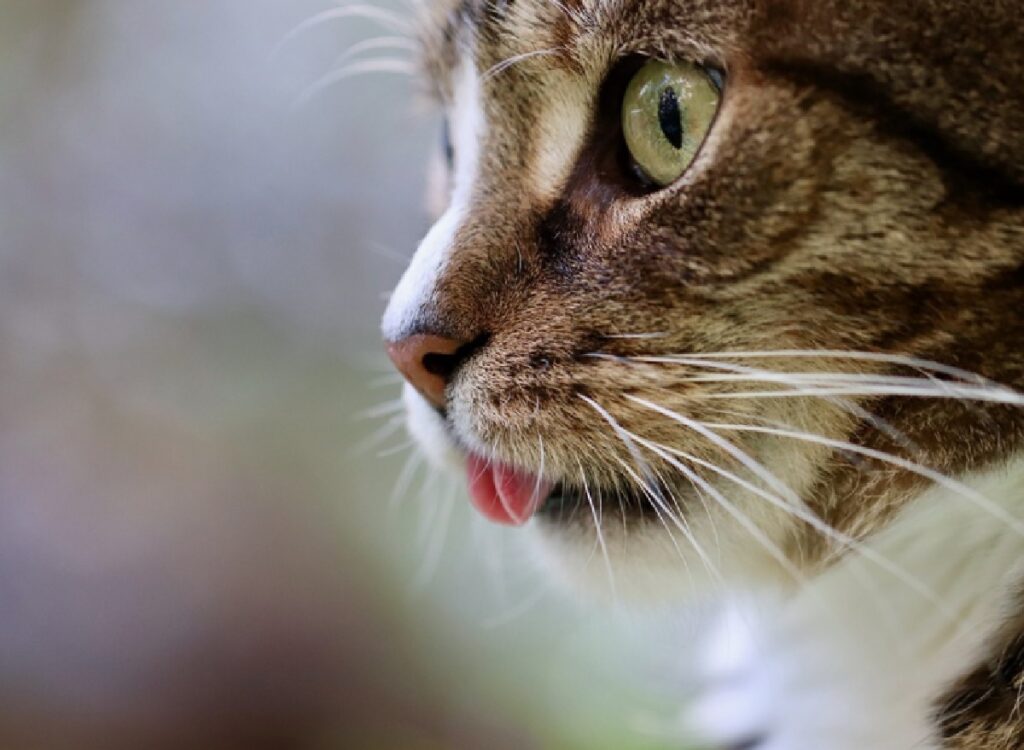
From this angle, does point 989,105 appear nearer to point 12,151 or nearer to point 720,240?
point 720,240

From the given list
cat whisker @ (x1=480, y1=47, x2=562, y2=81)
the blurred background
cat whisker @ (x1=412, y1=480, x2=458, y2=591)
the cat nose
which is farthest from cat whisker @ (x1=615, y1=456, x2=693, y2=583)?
cat whisker @ (x1=412, y1=480, x2=458, y2=591)

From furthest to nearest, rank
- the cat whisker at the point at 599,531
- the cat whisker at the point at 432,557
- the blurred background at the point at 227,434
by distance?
the cat whisker at the point at 432,557 < the blurred background at the point at 227,434 < the cat whisker at the point at 599,531

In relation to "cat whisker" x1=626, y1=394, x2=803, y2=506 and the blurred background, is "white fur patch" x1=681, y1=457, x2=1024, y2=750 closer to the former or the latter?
"cat whisker" x1=626, y1=394, x2=803, y2=506

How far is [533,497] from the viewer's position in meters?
0.62

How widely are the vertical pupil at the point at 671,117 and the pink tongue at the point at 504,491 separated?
214mm

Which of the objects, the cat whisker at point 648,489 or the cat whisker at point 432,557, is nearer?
the cat whisker at point 648,489

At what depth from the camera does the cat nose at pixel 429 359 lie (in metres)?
0.59

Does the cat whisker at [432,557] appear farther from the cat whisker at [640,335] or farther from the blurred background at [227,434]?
the cat whisker at [640,335]

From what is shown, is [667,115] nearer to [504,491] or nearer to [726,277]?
[726,277]

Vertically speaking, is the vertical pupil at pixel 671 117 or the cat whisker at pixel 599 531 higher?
the vertical pupil at pixel 671 117

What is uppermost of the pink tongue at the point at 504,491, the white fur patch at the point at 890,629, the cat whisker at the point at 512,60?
the cat whisker at the point at 512,60

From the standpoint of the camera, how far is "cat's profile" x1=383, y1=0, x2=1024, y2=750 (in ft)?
1.56

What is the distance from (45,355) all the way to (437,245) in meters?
0.69

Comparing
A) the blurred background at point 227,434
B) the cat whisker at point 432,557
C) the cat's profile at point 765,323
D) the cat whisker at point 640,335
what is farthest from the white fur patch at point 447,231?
Answer: the cat whisker at point 432,557
